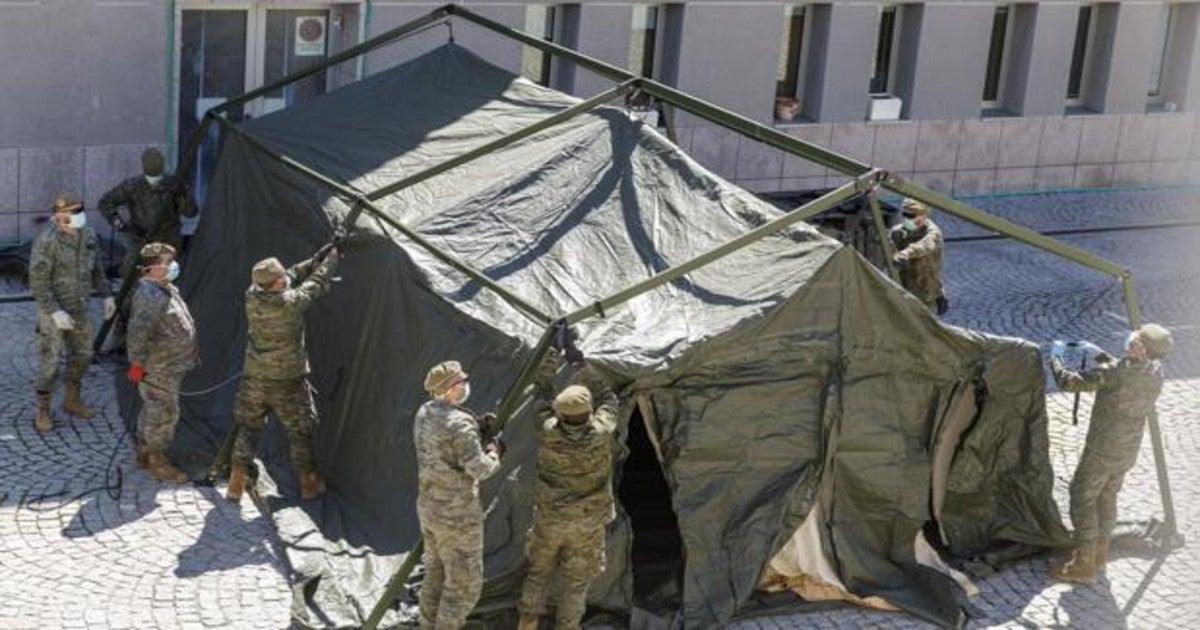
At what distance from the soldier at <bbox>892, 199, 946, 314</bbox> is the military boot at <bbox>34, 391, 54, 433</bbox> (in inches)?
264

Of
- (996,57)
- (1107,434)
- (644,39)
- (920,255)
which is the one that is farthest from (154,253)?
(996,57)

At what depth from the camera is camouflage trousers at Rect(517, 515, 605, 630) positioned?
36.1ft

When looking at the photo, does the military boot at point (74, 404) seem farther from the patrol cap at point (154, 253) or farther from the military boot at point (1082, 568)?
the military boot at point (1082, 568)

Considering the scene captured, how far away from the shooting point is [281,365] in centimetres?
1273

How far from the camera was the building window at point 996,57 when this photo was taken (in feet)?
74.0

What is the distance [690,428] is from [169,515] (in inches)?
145

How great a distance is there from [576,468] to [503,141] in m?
3.49

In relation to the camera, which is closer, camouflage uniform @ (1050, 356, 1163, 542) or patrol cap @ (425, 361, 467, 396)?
patrol cap @ (425, 361, 467, 396)

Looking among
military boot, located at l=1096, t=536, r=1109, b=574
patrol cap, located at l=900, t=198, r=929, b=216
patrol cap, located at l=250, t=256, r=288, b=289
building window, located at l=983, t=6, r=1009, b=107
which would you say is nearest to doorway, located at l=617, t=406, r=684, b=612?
patrol cap, located at l=250, t=256, r=288, b=289

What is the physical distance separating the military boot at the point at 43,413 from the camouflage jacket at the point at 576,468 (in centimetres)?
462

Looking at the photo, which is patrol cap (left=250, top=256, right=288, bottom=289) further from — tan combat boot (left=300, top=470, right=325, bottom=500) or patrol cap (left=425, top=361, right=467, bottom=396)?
patrol cap (left=425, top=361, right=467, bottom=396)

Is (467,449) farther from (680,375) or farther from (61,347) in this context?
(61,347)

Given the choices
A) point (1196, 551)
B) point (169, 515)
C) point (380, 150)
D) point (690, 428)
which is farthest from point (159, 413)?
point (1196, 551)

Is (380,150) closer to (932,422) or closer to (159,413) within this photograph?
(159,413)
